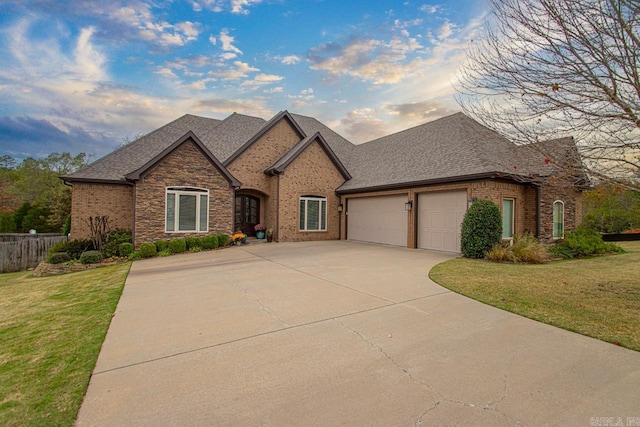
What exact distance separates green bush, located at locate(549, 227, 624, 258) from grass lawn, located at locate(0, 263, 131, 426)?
14.2m

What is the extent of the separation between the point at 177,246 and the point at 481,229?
12.4 metres

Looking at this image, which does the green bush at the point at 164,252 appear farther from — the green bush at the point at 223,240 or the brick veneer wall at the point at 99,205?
the brick veneer wall at the point at 99,205

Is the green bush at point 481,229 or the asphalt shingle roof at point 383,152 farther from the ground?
the asphalt shingle roof at point 383,152

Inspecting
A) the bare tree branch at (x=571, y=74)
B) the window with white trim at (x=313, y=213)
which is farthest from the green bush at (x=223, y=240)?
the bare tree branch at (x=571, y=74)

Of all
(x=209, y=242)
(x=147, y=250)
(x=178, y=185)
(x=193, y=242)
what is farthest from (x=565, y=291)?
(x=178, y=185)

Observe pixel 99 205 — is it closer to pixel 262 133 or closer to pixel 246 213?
pixel 246 213

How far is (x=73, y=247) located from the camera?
41.7ft

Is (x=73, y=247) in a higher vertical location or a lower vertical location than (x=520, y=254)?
lower

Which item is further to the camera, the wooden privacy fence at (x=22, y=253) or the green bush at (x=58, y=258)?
the wooden privacy fence at (x=22, y=253)

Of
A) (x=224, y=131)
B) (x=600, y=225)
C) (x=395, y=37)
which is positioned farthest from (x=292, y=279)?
(x=600, y=225)

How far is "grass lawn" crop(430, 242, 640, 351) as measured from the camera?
4410mm

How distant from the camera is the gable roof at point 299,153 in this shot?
1683cm

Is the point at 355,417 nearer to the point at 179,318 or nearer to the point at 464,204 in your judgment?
the point at 179,318

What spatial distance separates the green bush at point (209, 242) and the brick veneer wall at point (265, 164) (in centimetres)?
410
